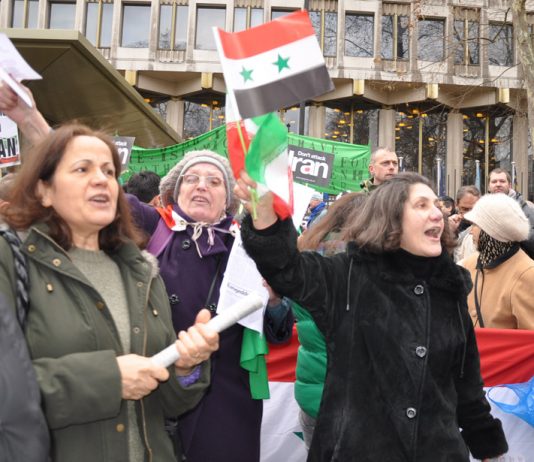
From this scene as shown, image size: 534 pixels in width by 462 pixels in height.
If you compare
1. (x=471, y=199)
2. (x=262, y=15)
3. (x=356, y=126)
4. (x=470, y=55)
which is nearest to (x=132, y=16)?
(x=262, y=15)

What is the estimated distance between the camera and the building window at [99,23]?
77.4 feet

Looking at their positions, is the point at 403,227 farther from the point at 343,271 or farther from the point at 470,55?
the point at 470,55

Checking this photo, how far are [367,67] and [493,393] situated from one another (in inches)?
821

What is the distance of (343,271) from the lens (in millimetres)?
2359

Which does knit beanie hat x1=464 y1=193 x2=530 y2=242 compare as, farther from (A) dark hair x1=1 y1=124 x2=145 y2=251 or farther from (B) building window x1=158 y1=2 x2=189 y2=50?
(B) building window x1=158 y1=2 x2=189 y2=50

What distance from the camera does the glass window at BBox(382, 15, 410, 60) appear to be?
2348cm

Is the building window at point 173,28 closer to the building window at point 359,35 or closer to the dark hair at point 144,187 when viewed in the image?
the building window at point 359,35

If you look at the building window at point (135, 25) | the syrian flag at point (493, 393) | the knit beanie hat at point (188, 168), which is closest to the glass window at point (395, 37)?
the building window at point (135, 25)

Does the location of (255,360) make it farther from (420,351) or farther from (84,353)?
(84,353)

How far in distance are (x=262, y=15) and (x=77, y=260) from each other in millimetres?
23052

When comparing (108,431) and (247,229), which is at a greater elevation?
(247,229)

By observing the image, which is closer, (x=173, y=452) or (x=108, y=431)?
(x=108, y=431)

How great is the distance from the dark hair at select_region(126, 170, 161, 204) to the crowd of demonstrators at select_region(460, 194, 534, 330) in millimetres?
2813

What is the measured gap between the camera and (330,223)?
3.32m
